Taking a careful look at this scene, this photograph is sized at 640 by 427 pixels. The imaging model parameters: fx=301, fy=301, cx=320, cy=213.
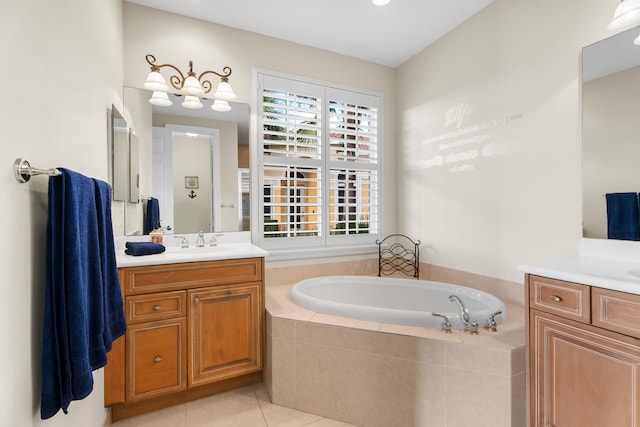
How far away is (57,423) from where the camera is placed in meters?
1.07

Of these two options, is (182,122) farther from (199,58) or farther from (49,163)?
(49,163)

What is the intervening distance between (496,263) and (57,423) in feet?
8.40

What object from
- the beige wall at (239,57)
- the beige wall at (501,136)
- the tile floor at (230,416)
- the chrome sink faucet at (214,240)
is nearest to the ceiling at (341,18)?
the beige wall at (239,57)

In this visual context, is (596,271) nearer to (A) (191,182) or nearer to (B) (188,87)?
(A) (191,182)

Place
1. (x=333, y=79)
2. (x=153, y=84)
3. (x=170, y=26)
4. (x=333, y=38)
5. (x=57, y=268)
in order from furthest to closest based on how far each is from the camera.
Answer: (x=333, y=79) → (x=333, y=38) → (x=170, y=26) → (x=153, y=84) → (x=57, y=268)

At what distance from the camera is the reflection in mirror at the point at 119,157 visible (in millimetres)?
1910

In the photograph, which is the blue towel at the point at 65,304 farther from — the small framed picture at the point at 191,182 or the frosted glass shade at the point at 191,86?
the frosted glass shade at the point at 191,86

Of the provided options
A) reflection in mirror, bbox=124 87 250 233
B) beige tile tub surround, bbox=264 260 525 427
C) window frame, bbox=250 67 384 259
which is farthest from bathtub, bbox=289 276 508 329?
reflection in mirror, bbox=124 87 250 233

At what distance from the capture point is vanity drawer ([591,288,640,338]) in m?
1.11

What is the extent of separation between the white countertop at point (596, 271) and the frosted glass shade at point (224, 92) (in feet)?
7.54

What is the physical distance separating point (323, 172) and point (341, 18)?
4.21 feet

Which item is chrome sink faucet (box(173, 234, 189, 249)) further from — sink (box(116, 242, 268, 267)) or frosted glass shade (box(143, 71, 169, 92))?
frosted glass shade (box(143, 71, 169, 92))

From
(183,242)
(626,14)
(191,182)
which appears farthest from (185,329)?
(626,14)

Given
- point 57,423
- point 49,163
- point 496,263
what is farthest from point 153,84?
point 496,263
